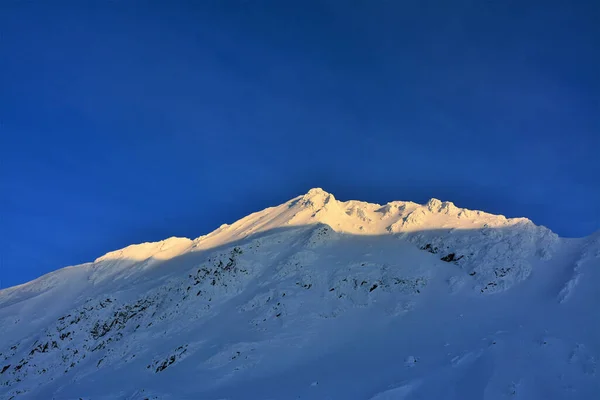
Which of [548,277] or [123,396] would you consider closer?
[123,396]

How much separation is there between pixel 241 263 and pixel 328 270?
8.97 meters

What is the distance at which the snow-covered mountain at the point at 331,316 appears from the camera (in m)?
27.3

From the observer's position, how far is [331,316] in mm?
38062

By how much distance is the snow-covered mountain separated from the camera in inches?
1077

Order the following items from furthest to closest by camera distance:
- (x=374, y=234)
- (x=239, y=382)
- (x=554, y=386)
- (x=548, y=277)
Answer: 1. (x=374, y=234)
2. (x=548, y=277)
3. (x=239, y=382)
4. (x=554, y=386)

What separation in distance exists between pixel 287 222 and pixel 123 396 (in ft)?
90.2

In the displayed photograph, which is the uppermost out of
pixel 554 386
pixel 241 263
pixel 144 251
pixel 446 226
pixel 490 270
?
pixel 144 251

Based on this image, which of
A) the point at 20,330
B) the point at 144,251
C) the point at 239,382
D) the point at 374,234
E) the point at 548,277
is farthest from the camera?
the point at 144,251

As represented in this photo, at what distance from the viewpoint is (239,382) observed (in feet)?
99.7

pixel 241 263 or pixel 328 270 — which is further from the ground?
pixel 241 263

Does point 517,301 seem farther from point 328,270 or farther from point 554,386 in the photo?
point 328,270

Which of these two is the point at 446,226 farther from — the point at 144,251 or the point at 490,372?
the point at 144,251

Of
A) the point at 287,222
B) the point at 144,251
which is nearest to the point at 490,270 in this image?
the point at 287,222

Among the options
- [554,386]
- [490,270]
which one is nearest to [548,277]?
[490,270]
